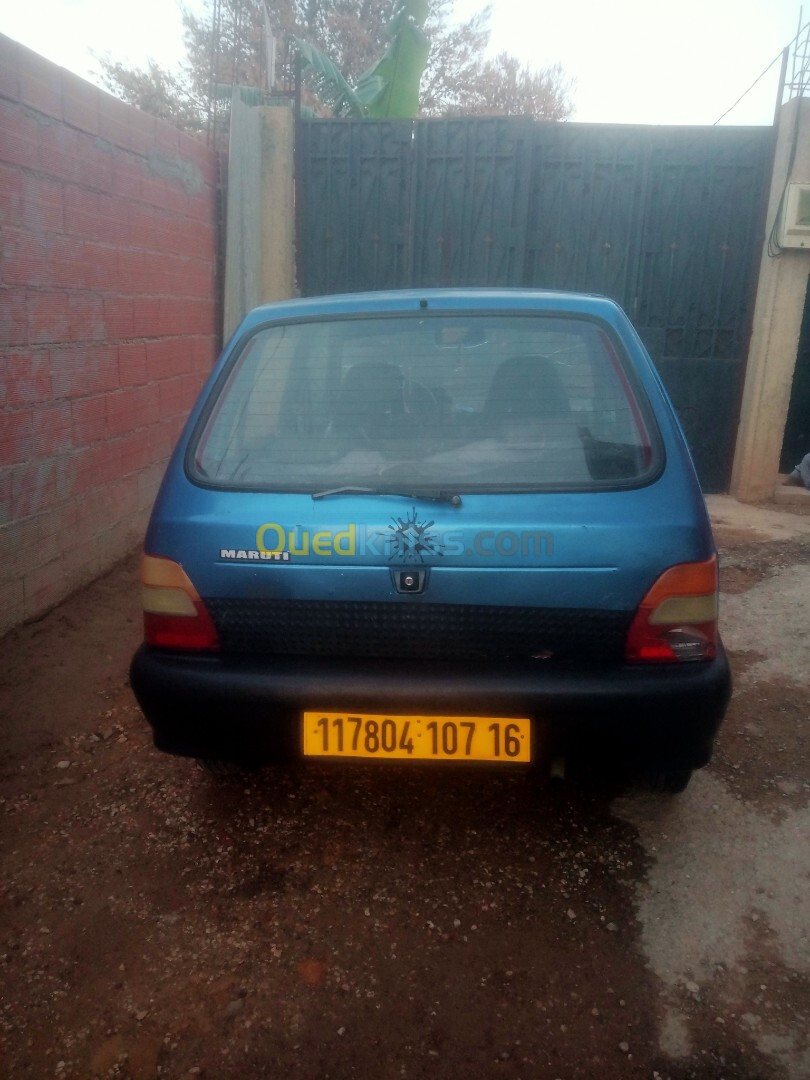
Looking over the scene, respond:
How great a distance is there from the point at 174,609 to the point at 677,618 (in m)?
1.30

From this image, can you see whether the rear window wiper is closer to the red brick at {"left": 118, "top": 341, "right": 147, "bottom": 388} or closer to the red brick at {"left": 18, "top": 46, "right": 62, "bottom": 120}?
the red brick at {"left": 18, "top": 46, "right": 62, "bottom": 120}

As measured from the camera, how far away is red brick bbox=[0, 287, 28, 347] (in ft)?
11.9

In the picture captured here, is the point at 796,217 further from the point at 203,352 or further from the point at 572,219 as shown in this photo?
the point at 203,352

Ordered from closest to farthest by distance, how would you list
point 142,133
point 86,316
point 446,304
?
point 446,304
point 86,316
point 142,133

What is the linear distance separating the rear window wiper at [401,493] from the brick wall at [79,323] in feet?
6.88

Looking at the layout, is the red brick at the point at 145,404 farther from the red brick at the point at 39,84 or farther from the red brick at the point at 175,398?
the red brick at the point at 39,84

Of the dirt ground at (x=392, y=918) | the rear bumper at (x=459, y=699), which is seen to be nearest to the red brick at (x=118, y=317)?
the dirt ground at (x=392, y=918)

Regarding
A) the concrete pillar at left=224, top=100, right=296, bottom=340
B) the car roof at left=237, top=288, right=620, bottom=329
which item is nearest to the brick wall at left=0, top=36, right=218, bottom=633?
the concrete pillar at left=224, top=100, right=296, bottom=340

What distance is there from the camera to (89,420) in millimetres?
4484

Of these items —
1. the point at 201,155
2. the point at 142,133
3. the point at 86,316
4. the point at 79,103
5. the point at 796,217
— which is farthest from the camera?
the point at 796,217

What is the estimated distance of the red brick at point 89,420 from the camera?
4.33m

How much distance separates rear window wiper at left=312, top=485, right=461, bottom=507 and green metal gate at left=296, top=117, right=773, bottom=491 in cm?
540

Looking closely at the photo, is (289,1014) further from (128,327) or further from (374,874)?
(128,327)

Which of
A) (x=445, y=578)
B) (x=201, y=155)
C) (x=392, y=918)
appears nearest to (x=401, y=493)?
(x=445, y=578)
